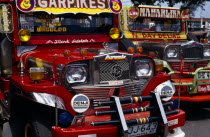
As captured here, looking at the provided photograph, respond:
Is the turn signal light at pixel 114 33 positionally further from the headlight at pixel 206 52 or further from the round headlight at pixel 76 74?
the headlight at pixel 206 52

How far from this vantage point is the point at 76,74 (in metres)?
3.60

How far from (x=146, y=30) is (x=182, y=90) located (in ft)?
9.18

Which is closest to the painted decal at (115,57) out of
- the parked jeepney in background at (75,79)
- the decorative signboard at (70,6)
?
the parked jeepney in background at (75,79)

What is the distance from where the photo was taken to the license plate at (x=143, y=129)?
3.44 meters

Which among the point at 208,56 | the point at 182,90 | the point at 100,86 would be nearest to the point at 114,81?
the point at 100,86

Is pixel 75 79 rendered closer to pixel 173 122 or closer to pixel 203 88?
pixel 173 122

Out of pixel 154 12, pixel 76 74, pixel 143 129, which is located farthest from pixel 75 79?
pixel 154 12

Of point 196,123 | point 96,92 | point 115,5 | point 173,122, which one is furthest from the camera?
point 196,123

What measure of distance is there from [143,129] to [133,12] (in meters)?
5.12

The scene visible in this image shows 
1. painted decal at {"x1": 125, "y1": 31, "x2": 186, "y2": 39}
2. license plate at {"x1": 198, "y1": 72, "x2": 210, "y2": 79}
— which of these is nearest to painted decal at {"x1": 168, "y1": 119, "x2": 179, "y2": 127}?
license plate at {"x1": 198, "y1": 72, "x2": 210, "y2": 79}

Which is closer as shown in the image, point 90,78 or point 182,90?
point 90,78

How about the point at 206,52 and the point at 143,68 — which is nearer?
the point at 143,68

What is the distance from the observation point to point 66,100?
3467 millimetres

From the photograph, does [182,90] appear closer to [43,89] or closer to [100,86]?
[100,86]
